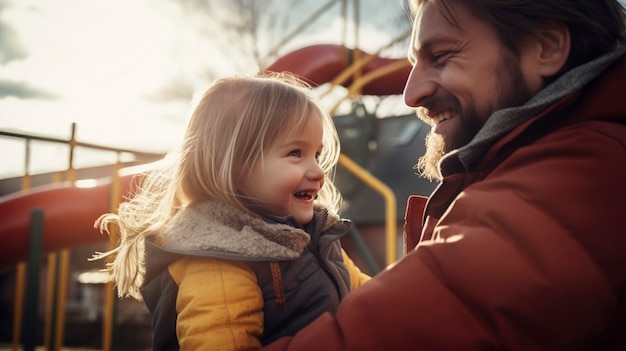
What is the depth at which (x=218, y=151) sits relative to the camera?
78.0 inches

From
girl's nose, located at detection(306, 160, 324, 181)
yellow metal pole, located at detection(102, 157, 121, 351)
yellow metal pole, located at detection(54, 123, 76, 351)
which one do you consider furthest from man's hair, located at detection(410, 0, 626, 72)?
yellow metal pole, located at detection(54, 123, 76, 351)

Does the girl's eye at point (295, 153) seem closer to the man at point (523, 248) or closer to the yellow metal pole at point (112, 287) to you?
the man at point (523, 248)

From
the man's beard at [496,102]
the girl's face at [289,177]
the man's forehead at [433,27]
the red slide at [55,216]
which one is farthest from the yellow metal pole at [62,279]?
the man's beard at [496,102]

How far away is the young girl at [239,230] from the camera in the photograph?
161 cm

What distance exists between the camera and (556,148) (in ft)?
3.95

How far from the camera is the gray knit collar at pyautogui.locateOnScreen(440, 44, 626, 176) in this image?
133cm

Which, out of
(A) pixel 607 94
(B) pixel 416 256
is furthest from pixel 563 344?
(A) pixel 607 94

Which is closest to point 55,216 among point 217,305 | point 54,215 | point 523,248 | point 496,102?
point 54,215

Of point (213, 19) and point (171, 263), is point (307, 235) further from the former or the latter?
point (213, 19)

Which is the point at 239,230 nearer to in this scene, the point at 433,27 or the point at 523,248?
the point at 433,27

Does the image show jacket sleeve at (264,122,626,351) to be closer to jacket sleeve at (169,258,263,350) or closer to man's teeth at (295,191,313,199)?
jacket sleeve at (169,258,263,350)

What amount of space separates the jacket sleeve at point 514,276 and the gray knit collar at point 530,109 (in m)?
0.17

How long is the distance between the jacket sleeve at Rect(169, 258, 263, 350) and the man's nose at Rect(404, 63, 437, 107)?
0.60 meters

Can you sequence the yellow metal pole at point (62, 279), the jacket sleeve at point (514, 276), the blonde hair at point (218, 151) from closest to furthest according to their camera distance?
the jacket sleeve at point (514, 276)
the blonde hair at point (218, 151)
the yellow metal pole at point (62, 279)
